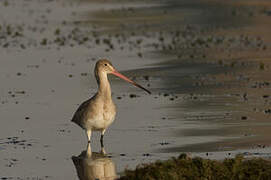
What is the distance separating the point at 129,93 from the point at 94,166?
6.81 meters

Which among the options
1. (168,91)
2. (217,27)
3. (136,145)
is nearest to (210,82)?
(168,91)

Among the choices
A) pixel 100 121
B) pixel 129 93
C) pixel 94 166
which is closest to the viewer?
pixel 94 166

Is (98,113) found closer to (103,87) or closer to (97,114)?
(97,114)

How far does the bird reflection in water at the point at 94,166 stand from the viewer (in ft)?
40.1

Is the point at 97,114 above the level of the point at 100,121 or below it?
above

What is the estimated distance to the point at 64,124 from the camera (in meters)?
16.6

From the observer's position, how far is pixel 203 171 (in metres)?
10.4

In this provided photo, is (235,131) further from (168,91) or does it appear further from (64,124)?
(168,91)

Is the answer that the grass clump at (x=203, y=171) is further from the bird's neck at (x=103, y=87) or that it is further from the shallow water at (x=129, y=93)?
the bird's neck at (x=103, y=87)

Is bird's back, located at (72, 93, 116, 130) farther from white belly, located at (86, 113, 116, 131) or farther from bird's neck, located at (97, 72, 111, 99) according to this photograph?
bird's neck, located at (97, 72, 111, 99)

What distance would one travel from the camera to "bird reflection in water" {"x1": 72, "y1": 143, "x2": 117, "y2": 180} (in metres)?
12.2

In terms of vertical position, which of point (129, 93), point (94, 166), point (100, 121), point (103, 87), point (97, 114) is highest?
point (129, 93)

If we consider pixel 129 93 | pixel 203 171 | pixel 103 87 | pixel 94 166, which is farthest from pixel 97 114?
pixel 129 93

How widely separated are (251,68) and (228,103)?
194 inches
